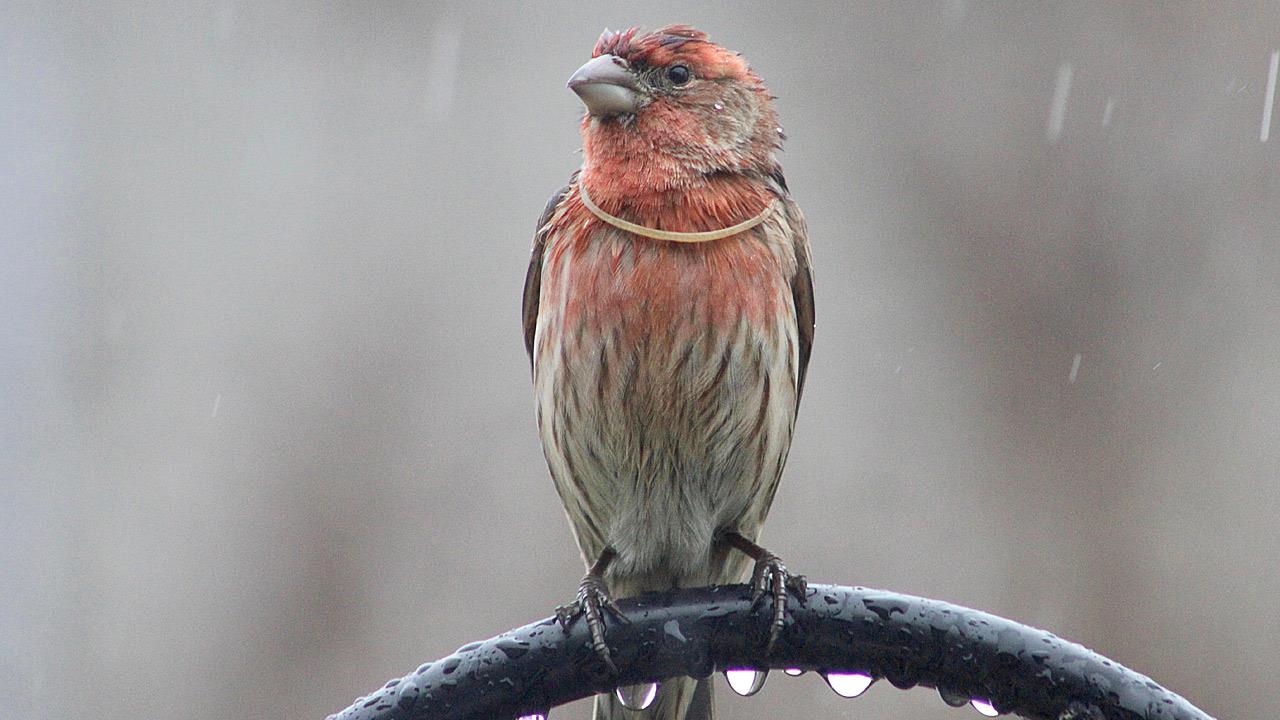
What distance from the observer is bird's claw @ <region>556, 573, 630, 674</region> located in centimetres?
279

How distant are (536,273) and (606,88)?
650 millimetres

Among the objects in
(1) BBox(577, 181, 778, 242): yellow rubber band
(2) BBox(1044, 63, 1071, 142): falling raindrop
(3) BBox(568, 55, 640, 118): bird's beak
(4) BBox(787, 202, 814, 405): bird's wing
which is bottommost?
(4) BBox(787, 202, 814, 405): bird's wing

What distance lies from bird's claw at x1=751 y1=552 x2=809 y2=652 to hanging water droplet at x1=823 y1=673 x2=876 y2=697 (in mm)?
129

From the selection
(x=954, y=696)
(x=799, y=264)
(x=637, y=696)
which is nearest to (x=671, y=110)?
(x=799, y=264)

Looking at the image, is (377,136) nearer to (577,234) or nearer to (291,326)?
(291,326)

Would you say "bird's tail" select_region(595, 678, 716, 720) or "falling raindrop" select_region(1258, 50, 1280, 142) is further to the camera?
"falling raindrop" select_region(1258, 50, 1280, 142)

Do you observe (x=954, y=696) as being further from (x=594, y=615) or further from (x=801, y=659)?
(x=594, y=615)

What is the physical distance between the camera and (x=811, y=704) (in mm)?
7238

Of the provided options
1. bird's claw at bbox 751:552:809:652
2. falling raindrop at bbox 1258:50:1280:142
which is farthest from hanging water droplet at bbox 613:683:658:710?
falling raindrop at bbox 1258:50:1280:142

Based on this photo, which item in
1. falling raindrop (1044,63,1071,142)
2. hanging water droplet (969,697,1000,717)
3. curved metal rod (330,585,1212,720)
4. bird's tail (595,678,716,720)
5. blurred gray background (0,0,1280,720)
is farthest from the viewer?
falling raindrop (1044,63,1071,142)

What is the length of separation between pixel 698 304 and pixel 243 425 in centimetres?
414

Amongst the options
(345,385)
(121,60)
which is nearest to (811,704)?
(345,385)

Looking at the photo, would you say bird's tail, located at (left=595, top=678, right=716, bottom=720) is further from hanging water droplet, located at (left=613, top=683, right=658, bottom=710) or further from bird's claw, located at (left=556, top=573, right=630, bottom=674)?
bird's claw, located at (left=556, top=573, right=630, bottom=674)

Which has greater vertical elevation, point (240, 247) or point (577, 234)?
point (577, 234)
